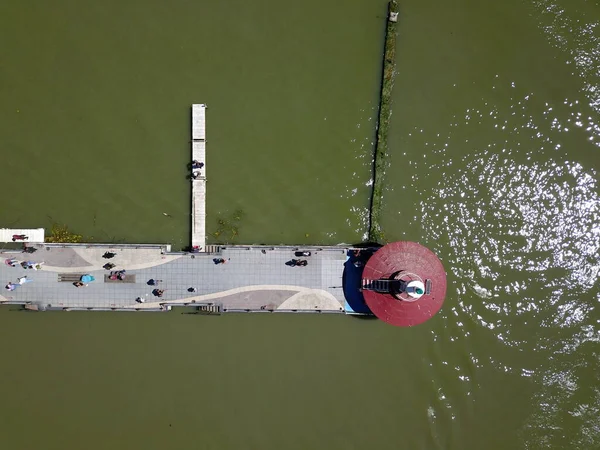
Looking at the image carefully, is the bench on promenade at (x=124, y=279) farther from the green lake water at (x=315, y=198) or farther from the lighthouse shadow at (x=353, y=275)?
the lighthouse shadow at (x=353, y=275)

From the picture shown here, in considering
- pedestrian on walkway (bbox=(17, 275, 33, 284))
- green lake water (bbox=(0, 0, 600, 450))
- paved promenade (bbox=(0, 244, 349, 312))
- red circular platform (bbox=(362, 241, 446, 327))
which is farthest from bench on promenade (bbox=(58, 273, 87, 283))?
red circular platform (bbox=(362, 241, 446, 327))

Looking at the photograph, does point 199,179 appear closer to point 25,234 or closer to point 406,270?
point 25,234

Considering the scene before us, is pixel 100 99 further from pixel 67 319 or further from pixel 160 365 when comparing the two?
pixel 160 365

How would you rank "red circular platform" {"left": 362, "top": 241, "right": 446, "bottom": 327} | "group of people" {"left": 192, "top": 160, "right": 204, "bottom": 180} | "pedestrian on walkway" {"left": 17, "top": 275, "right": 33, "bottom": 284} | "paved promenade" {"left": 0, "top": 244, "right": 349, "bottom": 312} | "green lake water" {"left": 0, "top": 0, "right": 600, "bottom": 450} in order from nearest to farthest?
1. "red circular platform" {"left": 362, "top": 241, "right": 446, "bottom": 327}
2. "pedestrian on walkway" {"left": 17, "top": 275, "right": 33, "bottom": 284}
3. "paved promenade" {"left": 0, "top": 244, "right": 349, "bottom": 312}
4. "green lake water" {"left": 0, "top": 0, "right": 600, "bottom": 450}
5. "group of people" {"left": 192, "top": 160, "right": 204, "bottom": 180}

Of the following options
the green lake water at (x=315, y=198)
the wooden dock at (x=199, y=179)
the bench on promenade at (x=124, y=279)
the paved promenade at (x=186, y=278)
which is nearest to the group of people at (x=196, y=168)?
the wooden dock at (x=199, y=179)

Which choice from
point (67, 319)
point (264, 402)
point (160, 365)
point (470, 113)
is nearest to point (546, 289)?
point (470, 113)

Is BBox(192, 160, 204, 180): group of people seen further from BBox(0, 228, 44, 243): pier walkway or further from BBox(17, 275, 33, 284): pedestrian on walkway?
BBox(17, 275, 33, 284): pedestrian on walkway
